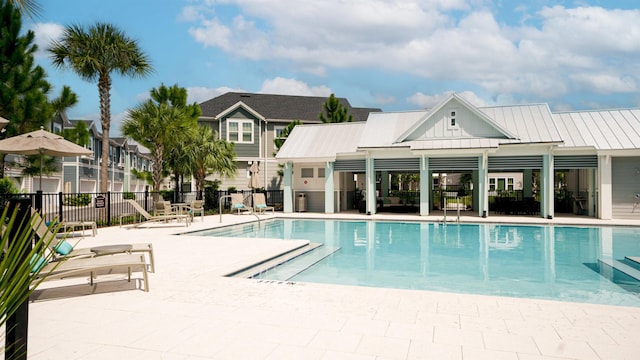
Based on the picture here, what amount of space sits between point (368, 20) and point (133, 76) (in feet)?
31.7

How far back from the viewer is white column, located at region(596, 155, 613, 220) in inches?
690

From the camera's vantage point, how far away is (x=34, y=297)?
220 inches

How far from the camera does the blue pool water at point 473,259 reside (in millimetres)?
Result: 7152

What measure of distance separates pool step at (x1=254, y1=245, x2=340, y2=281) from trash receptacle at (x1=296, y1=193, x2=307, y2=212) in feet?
37.0

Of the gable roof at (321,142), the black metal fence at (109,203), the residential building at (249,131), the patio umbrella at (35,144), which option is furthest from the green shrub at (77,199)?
the gable roof at (321,142)

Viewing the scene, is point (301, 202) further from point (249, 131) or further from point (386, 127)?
point (249, 131)

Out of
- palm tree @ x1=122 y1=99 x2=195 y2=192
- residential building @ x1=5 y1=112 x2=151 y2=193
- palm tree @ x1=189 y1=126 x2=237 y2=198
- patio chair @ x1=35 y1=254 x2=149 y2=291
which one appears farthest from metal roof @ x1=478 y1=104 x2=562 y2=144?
residential building @ x1=5 y1=112 x2=151 y2=193

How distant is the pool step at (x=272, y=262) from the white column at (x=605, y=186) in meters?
13.3

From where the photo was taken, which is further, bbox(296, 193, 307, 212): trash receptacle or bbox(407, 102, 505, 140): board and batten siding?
bbox(296, 193, 307, 212): trash receptacle

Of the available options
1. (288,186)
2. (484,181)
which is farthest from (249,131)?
(484,181)

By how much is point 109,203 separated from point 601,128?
789 inches

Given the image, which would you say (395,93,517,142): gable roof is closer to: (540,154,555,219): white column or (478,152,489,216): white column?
(478,152,489,216): white column

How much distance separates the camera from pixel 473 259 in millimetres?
9680

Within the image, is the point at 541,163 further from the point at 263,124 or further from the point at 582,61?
the point at 263,124
